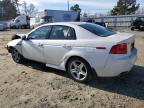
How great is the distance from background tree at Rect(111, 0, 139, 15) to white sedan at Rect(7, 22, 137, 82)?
217ft

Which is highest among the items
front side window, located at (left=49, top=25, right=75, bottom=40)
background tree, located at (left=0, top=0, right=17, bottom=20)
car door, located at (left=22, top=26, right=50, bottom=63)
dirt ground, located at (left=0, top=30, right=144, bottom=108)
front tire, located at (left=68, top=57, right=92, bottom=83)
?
background tree, located at (left=0, top=0, right=17, bottom=20)

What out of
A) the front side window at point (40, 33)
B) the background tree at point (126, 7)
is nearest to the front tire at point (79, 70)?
the front side window at point (40, 33)

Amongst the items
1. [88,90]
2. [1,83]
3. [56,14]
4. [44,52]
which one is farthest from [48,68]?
[56,14]

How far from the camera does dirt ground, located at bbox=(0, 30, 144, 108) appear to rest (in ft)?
17.7

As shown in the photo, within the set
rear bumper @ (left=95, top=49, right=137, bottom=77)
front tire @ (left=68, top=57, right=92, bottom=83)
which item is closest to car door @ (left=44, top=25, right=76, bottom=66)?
front tire @ (left=68, top=57, right=92, bottom=83)

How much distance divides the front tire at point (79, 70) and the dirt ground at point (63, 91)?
0.16 metres

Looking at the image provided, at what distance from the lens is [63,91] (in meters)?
6.11

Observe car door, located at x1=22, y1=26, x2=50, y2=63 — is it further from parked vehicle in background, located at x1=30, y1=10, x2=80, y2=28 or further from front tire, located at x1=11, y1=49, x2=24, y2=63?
Answer: parked vehicle in background, located at x1=30, y1=10, x2=80, y2=28

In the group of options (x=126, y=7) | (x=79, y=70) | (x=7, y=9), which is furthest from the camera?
(x=7, y=9)

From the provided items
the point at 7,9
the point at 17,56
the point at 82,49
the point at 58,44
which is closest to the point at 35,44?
the point at 58,44

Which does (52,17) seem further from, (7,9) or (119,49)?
(7,9)

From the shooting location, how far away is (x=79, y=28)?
6793 millimetres

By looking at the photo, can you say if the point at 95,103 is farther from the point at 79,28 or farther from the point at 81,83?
the point at 79,28

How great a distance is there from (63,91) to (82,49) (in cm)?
111
